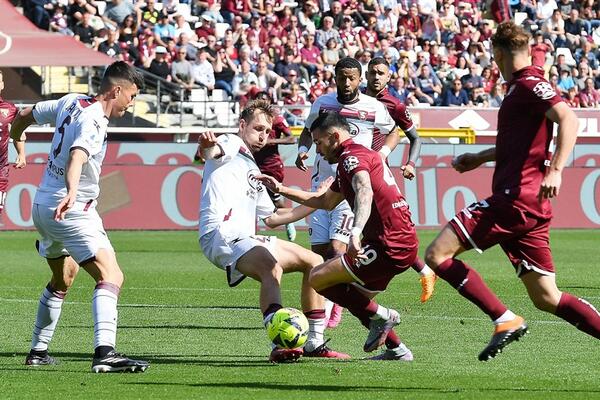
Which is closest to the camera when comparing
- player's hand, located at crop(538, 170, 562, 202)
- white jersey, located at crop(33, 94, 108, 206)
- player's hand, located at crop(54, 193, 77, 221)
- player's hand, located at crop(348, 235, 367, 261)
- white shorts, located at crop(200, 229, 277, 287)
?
player's hand, located at crop(538, 170, 562, 202)

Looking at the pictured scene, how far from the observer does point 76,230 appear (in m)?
8.93

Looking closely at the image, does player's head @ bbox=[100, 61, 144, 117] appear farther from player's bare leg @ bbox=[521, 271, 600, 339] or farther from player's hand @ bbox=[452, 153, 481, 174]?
player's bare leg @ bbox=[521, 271, 600, 339]

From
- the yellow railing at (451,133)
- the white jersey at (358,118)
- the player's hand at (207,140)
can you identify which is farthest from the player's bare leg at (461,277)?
the yellow railing at (451,133)

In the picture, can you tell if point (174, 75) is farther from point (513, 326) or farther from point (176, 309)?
point (513, 326)

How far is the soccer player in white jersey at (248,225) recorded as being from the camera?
954cm

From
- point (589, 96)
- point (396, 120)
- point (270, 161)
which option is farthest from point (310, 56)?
point (396, 120)

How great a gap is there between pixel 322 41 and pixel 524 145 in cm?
2628

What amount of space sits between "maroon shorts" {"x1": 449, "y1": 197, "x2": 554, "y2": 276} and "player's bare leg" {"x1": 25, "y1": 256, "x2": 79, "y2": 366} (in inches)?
121

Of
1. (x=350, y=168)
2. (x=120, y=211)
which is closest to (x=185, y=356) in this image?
(x=350, y=168)

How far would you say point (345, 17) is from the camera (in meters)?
35.4

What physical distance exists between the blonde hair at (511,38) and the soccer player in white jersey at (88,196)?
2.62 m

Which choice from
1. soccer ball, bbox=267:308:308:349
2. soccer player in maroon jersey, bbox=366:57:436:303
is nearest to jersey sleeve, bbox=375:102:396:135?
soccer player in maroon jersey, bbox=366:57:436:303

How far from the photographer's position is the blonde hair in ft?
27.3

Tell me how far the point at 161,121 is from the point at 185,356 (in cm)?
2007
